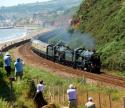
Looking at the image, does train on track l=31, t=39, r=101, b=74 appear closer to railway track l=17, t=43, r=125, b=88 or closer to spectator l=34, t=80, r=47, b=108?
railway track l=17, t=43, r=125, b=88

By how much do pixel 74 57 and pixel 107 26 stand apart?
19060mm

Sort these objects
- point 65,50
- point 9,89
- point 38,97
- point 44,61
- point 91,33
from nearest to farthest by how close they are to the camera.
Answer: point 38,97 → point 9,89 → point 65,50 → point 44,61 → point 91,33

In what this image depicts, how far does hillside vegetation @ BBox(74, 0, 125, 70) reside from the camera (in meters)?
56.2

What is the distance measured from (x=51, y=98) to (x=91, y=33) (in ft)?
159

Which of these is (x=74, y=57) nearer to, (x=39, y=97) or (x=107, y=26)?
(x=107, y=26)

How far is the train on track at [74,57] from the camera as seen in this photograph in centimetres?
5012

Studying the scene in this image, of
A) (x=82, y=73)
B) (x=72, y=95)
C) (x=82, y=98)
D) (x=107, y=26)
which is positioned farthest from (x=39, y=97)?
(x=107, y=26)

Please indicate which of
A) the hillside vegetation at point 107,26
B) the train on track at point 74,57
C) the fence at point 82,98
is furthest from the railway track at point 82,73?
the fence at point 82,98

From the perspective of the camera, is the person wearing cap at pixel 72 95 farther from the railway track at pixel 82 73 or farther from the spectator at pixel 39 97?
the railway track at pixel 82 73

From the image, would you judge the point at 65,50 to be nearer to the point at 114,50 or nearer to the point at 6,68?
the point at 114,50

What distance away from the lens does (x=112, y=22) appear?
70.8 meters

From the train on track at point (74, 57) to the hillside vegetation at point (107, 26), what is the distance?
3773 millimetres

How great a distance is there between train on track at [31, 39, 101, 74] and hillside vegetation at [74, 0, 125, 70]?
377 centimetres

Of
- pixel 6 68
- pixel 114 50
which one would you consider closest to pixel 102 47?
pixel 114 50
